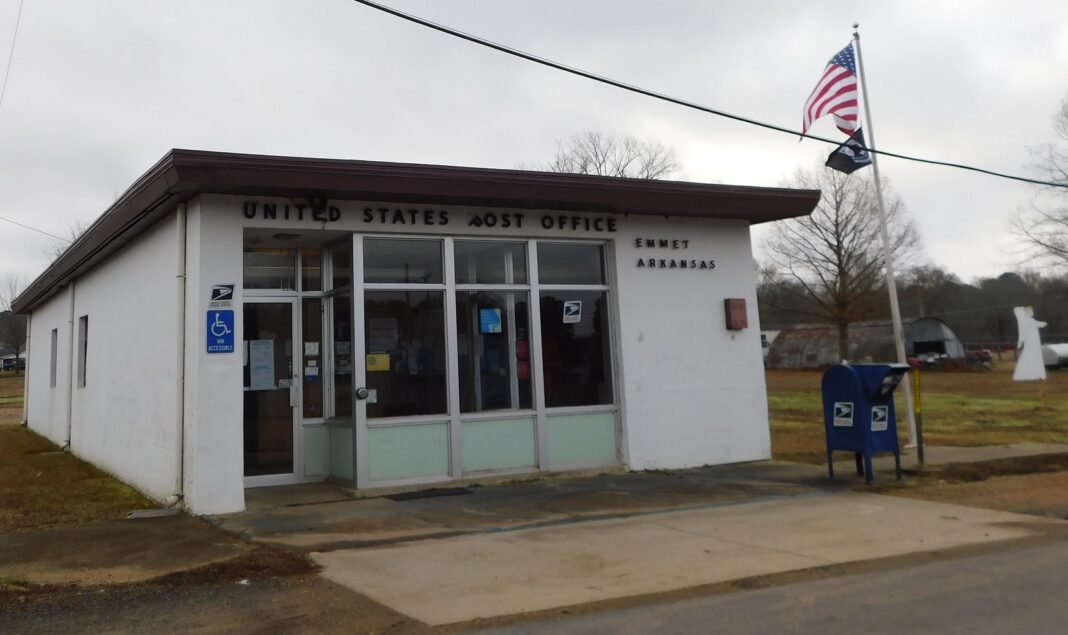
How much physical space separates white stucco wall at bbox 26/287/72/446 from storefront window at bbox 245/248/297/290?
27.3ft

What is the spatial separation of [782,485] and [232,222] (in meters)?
7.41

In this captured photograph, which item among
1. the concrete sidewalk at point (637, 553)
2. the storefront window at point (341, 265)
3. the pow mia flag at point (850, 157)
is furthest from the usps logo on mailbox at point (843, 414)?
the storefront window at point (341, 265)

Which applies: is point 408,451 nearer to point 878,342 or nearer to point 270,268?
point 270,268

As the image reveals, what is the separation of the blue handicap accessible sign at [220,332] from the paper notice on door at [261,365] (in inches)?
48.7

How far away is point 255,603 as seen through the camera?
5301 mm

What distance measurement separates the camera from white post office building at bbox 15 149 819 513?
879cm

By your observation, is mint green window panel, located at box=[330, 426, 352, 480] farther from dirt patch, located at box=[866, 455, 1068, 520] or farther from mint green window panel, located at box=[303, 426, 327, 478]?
dirt patch, located at box=[866, 455, 1068, 520]

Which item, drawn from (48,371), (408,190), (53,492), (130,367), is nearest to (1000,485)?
(408,190)

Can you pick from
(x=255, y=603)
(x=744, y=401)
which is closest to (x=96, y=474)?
(x=255, y=603)

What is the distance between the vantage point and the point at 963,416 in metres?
20.6

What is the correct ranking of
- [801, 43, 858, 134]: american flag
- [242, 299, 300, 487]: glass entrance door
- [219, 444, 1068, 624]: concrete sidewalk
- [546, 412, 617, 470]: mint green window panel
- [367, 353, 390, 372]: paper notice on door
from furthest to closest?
[801, 43, 858, 134]: american flag, [546, 412, 617, 470]: mint green window panel, [242, 299, 300, 487]: glass entrance door, [367, 353, 390, 372]: paper notice on door, [219, 444, 1068, 624]: concrete sidewalk

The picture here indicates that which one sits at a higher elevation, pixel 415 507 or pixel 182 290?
pixel 182 290

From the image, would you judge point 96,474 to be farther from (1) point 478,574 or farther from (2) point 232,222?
(1) point 478,574

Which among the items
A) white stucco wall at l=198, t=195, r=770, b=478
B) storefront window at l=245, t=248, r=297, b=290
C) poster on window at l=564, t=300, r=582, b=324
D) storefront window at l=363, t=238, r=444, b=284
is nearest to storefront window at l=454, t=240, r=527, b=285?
white stucco wall at l=198, t=195, r=770, b=478
